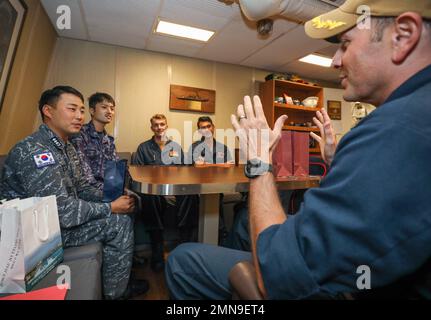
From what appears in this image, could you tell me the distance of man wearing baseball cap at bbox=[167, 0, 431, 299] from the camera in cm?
37

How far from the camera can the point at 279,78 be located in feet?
12.4

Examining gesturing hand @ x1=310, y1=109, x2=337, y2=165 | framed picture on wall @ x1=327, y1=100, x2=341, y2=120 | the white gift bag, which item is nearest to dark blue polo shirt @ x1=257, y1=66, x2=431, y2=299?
gesturing hand @ x1=310, y1=109, x2=337, y2=165

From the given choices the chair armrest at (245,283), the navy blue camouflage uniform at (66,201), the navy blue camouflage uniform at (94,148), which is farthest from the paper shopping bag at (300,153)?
the navy blue camouflage uniform at (94,148)

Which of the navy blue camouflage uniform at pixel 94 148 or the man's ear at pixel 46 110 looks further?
the navy blue camouflage uniform at pixel 94 148

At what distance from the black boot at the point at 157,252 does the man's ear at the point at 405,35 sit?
1942 mm

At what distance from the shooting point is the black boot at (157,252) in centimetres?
187

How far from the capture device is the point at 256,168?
0.66 meters

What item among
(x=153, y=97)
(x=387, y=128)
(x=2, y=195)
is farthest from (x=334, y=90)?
(x=2, y=195)

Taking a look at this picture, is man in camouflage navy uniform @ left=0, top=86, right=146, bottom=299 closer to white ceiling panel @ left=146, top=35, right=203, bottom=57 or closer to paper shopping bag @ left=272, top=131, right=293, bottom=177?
paper shopping bag @ left=272, top=131, right=293, bottom=177

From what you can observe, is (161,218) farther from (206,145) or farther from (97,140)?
(206,145)

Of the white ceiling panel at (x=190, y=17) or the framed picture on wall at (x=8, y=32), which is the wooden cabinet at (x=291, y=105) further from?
the framed picture on wall at (x=8, y=32)

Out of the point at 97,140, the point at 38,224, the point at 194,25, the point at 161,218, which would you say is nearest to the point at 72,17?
the point at 194,25

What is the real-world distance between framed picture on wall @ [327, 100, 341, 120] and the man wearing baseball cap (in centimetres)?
427

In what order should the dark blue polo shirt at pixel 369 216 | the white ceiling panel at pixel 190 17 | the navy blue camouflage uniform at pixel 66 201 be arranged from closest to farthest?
the dark blue polo shirt at pixel 369 216
the navy blue camouflage uniform at pixel 66 201
the white ceiling panel at pixel 190 17
